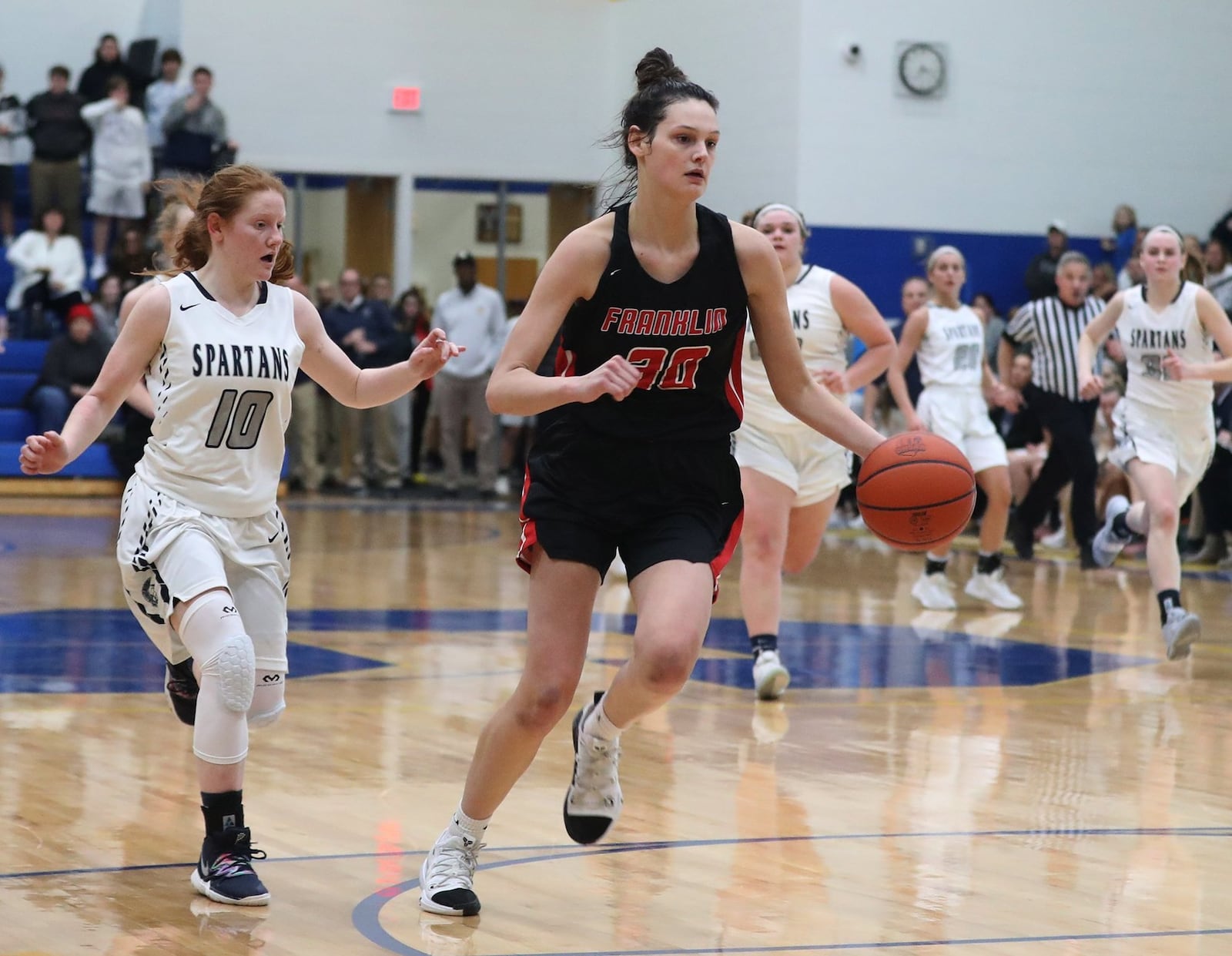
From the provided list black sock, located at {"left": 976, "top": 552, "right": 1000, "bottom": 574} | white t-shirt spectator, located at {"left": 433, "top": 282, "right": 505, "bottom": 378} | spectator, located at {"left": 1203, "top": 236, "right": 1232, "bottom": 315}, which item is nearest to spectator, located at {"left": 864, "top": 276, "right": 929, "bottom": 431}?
spectator, located at {"left": 1203, "top": 236, "right": 1232, "bottom": 315}

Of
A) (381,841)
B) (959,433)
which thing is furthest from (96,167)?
(381,841)

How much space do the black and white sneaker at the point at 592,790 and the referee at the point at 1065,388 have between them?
8.67 meters

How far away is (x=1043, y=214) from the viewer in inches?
726

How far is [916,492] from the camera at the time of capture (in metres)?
4.37

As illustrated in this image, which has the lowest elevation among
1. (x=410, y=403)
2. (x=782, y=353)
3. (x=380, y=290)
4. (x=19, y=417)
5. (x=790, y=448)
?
(x=19, y=417)

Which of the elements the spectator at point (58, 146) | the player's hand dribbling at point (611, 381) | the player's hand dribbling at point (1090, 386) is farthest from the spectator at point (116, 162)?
the player's hand dribbling at point (611, 381)

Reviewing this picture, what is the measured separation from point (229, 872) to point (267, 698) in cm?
48

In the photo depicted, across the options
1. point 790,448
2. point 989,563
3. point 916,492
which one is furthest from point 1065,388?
point 916,492

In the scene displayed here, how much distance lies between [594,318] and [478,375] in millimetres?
14036

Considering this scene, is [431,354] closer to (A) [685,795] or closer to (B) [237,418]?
(B) [237,418]

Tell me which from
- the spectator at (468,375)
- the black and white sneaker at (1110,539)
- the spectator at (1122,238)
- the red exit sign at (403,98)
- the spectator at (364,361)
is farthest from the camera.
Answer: the red exit sign at (403,98)

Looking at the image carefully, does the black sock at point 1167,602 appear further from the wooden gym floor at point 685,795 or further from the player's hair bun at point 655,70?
the player's hair bun at point 655,70

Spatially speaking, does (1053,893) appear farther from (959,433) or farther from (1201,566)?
(1201,566)

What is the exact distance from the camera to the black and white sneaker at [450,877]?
162 inches
